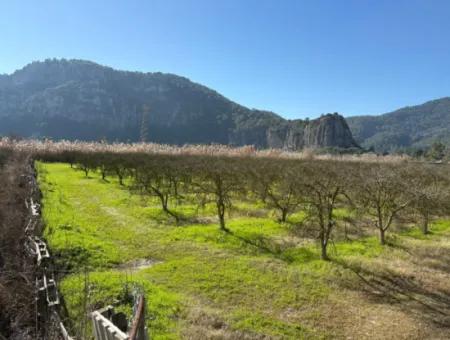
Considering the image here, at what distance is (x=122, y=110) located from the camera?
165250 millimetres

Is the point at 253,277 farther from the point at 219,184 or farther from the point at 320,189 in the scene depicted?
the point at 219,184

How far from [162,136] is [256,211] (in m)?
141

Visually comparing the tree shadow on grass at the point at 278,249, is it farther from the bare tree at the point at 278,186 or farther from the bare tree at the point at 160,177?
the bare tree at the point at 160,177

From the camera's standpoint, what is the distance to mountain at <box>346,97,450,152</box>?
6102 inches

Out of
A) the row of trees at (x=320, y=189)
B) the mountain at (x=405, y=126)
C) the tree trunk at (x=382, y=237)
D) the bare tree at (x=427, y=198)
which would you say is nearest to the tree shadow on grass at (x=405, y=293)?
the row of trees at (x=320, y=189)

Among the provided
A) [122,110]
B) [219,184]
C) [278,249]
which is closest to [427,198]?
[278,249]

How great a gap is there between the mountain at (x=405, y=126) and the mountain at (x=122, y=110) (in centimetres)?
4786

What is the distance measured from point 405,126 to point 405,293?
192 meters

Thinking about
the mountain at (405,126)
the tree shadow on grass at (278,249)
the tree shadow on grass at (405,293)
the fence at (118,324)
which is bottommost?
the tree shadow on grass at (405,293)

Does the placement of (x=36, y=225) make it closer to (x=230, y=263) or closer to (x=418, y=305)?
(x=230, y=263)

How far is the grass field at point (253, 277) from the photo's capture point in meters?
6.38

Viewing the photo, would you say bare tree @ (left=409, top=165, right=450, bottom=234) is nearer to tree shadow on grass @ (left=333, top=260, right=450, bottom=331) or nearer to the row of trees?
the row of trees

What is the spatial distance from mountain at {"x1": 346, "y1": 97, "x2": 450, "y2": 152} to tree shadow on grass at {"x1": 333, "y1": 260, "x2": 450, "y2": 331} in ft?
492

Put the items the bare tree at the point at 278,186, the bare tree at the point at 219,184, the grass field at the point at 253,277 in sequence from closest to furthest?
1. the grass field at the point at 253,277
2. the bare tree at the point at 219,184
3. the bare tree at the point at 278,186
